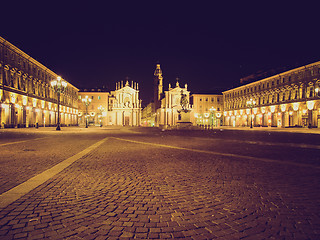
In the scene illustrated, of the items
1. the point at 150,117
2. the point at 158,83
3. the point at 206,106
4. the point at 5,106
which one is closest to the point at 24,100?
the point at 5,106

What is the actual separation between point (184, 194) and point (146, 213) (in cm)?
113

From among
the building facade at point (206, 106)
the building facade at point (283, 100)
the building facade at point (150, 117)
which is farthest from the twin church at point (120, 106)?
the building facade at point (150, 117)

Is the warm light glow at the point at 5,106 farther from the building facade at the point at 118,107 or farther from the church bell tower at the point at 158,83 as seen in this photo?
the church bell tower at the point at 158,83

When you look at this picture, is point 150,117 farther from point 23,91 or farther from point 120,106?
point 23,91

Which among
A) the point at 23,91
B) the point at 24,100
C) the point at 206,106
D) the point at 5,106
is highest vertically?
the point at 206,106

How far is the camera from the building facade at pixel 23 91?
122 feet

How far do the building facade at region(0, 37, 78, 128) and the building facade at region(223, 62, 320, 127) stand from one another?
42.5 meters

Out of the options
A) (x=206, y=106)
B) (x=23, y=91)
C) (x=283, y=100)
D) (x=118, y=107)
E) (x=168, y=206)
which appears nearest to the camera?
(x=168, y=206)

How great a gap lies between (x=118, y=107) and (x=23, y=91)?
1717 inches

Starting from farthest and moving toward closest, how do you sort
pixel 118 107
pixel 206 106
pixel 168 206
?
pixel 206 106
pixel 118 107
pixel 168 206

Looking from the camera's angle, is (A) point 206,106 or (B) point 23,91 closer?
(B) point 23,91

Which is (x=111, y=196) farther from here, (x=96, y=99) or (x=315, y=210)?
(x=96, y=99)

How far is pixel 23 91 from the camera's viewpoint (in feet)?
142

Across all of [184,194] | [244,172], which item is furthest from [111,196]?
[244,172]
